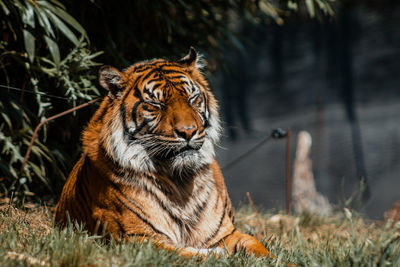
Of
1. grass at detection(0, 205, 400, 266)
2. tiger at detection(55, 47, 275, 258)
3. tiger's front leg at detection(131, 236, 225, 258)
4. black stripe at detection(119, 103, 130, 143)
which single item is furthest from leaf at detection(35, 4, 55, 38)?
tiger's front leg at detection(131, 236, 225, 258)

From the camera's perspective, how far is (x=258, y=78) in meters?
10.2

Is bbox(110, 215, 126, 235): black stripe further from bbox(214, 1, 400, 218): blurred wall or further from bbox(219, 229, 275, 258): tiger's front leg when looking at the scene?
bbox(214, 1, 400, 218): blurred wall

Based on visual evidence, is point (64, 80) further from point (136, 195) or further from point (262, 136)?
point (262, 136)

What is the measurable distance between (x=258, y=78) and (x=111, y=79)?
27.0ft

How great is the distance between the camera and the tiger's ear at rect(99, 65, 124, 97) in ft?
7.32

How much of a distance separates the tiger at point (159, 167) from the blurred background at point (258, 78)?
1110 mm

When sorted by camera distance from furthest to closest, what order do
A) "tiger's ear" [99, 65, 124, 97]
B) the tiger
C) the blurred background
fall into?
the blurred background → "tiger's ear" [99, 65, 124, 97] → the tiger

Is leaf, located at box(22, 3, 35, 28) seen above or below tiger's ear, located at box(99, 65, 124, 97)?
above

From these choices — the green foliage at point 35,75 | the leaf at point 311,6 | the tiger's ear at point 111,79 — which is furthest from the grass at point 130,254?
the leaf at point 311,6

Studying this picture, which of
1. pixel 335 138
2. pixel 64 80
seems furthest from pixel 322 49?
pixel 64 80

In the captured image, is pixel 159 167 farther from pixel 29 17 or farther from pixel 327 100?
pixel 327 100

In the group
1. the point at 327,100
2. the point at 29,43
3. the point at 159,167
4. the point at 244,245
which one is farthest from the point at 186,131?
the point at 327,100

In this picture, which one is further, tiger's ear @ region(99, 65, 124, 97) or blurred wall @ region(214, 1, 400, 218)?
blurred wall @ region(214, 1, 400, 218)

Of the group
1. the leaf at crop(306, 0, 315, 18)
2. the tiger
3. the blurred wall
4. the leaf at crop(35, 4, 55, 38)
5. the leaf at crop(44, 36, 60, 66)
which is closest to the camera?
the tiger
